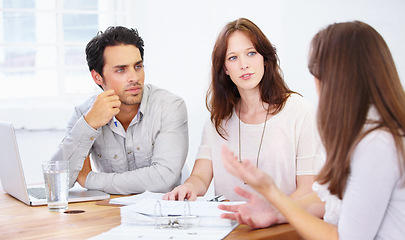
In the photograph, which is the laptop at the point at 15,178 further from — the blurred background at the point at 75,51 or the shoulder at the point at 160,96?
the blurred background at the point at 75,51

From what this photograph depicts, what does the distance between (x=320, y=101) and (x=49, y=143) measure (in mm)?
2996

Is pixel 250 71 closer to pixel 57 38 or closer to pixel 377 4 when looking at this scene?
pixel 377 4

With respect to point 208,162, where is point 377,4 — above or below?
above

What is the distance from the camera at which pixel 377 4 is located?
8.84 feet

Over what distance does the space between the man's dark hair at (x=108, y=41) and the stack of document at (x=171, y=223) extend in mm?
1083

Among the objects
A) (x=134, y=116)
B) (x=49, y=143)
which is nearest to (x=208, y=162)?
(x=134, y=116)

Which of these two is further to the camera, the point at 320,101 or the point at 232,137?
the point at 232,137

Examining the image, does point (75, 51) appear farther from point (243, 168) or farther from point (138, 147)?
point (243, 168)

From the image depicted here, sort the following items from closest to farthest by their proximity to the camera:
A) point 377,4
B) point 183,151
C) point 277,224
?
point 277,224
point 183,151
point 377,4

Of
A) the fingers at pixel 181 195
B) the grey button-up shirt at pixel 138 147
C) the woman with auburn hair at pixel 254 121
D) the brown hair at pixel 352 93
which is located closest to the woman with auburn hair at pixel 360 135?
the brown hair at pixel 352 93

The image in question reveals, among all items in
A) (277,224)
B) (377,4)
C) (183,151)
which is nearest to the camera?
(277,224)

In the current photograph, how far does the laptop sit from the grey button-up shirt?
0.12m

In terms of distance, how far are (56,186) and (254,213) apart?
0.75m

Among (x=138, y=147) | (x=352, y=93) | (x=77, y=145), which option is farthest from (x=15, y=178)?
(x=352, y=93)
